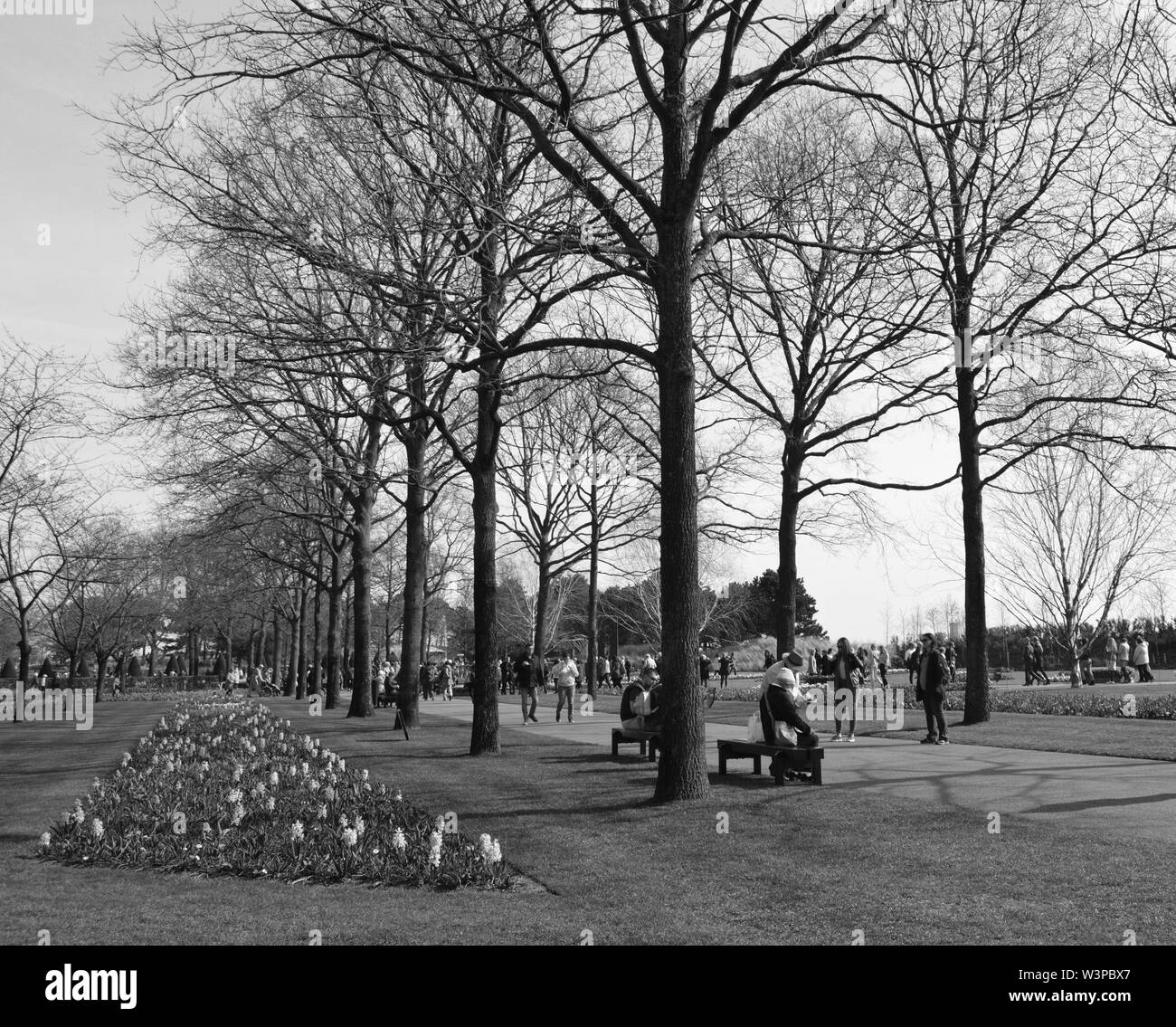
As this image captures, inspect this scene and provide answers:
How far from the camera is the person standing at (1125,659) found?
35.4 metres

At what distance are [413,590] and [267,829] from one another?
14.1 m

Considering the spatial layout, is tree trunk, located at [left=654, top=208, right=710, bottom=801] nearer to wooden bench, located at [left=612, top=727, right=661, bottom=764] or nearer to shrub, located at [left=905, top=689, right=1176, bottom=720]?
wooden bench, located at [left=612, top=727, right=661, bottom=764]

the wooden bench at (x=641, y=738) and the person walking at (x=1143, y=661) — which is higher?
the person walking at (x=1143, y=661)

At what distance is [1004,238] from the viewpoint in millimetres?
15859

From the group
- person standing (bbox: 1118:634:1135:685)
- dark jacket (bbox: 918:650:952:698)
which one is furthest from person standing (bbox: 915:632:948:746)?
person standing (bbox: 1118:634:1135:685)

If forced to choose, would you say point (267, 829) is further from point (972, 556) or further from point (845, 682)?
point (972, 556)

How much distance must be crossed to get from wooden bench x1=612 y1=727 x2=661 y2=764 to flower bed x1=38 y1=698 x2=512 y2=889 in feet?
13.8

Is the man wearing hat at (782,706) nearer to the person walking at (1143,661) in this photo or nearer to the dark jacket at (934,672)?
the dark jacket at (934,672)

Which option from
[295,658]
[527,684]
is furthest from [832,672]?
[295,658]

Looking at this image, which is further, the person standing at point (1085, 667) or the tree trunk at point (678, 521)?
the person standing at point (1085, 667)

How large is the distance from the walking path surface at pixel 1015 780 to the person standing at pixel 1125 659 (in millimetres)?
21032

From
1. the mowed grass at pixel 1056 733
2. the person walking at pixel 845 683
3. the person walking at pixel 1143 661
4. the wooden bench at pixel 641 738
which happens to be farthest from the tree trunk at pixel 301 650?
the person walking at pixel 1143 661
